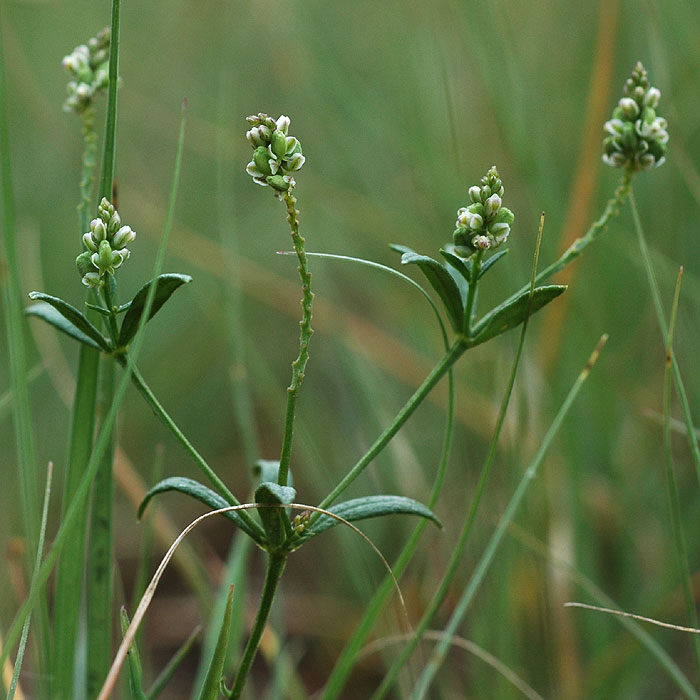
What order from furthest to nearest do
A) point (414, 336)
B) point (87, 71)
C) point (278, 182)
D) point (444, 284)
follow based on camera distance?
→ 1. point (414, 336)
2. point (87, 71)
3. point (444, 284)
4. point (278, 182)

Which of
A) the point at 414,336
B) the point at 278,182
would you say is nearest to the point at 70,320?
the point at 278,182

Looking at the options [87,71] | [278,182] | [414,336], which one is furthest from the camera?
[414,336]

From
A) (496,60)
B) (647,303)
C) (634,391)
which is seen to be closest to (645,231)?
(647,303)

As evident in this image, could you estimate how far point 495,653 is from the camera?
1.74 m

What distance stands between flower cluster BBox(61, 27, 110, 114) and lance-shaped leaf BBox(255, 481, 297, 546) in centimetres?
58

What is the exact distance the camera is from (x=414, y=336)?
2438mm

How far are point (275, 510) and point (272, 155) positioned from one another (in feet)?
1.22

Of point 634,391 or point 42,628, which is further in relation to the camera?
point 634,391

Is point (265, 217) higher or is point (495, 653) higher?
point (265, 217)

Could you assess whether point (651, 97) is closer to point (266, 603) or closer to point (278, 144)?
point (278, 144)

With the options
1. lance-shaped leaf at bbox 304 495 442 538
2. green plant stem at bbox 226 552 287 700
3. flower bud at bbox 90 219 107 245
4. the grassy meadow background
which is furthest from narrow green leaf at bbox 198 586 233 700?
the grassy meadow background

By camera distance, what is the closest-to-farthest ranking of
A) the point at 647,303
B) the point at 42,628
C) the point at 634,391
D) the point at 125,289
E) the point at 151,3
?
1. the point at 42,628
2. the point at 634,391
3. the point at 647,303
4. the point at 125,289
5. the point at 151,3

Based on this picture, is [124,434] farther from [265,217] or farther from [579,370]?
[579,370]

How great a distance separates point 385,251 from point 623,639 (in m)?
1.57
